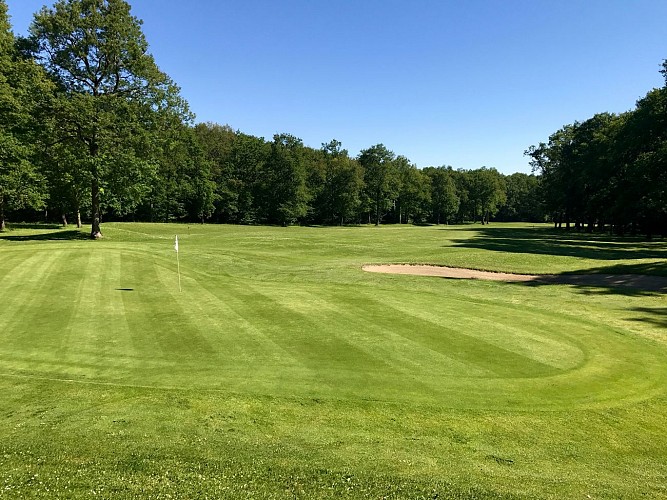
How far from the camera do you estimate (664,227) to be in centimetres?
7581

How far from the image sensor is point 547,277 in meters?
29.6

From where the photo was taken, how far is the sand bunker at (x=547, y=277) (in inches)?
1032

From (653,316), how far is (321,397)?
15688 mm

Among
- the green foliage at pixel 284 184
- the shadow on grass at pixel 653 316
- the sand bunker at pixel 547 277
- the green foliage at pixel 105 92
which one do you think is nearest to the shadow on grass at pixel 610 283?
the sand bunker at pixel 547 277

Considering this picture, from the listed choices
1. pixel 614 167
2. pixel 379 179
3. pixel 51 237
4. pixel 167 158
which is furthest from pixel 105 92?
pixel 379 179

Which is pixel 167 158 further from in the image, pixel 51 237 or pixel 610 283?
pixel 610 283

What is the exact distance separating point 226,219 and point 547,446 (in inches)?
4135

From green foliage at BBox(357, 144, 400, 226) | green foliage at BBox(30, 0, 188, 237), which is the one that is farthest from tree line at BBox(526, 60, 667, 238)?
green foliage at BBox(30, 0, 188, 237)

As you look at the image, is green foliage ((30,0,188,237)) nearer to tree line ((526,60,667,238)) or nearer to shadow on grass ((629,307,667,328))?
shadow on grass ((629,307,667,328))

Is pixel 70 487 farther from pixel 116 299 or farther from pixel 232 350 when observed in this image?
pixel 116 299

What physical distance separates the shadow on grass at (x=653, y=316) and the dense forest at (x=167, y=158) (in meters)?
37.3

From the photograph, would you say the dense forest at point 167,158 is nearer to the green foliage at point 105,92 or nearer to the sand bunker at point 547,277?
the green foliage at point 105,92

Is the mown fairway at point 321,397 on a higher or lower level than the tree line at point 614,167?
lower

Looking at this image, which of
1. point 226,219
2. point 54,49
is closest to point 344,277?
point 54,49
